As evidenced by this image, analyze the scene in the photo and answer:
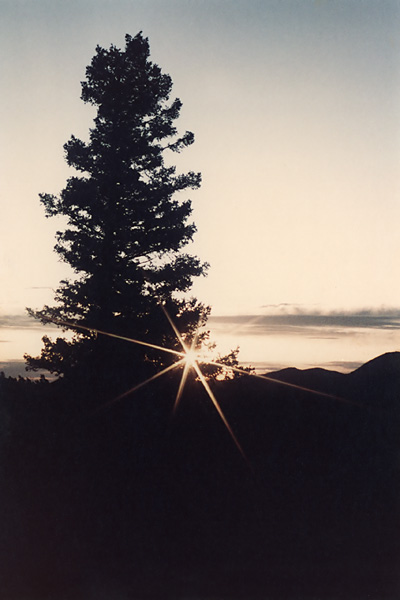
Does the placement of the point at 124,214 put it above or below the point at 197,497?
above

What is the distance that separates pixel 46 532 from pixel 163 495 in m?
2.60

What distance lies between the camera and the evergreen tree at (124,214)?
763 inches

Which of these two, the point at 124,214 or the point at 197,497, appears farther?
the point at 124,214

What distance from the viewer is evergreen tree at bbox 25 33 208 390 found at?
19375mm

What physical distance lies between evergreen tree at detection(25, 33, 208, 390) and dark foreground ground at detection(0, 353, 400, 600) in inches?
221

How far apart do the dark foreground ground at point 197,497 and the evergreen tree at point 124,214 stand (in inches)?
221

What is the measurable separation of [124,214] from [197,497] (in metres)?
11.8

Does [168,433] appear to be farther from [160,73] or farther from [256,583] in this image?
[160,73]

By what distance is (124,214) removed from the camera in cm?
2031

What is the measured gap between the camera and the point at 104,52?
20734 millimetres

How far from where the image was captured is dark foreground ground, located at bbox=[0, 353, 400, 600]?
1059 centimetres

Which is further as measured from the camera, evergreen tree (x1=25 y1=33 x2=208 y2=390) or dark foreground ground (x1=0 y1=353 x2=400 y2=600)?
evergreen tree (x1=25 y1=33 x2=208 y2=390)

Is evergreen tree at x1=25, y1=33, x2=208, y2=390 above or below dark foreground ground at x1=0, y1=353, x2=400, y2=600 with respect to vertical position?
above

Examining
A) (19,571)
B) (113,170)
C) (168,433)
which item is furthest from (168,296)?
(19,571)
